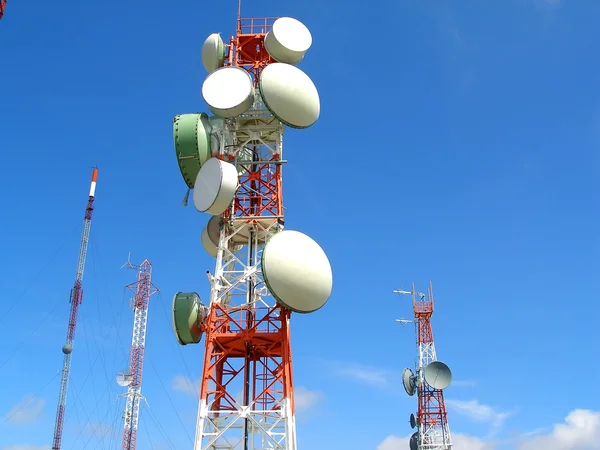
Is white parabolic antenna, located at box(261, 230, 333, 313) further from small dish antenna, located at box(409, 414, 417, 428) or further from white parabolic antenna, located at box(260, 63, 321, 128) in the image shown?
small dish antenna, located at box(409, 414, 417, 428)

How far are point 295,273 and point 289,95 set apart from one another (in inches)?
382

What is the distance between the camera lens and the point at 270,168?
35.0 m

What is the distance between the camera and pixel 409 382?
6919cm

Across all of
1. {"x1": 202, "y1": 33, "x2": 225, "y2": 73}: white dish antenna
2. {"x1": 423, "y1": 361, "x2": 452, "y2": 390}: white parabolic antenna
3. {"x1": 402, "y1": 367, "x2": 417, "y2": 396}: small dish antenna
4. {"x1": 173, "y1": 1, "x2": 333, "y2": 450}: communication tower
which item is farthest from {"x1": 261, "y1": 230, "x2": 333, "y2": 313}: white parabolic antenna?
{"x1": 402, "y1": 367, "x2": 417, "y2": 396}: small dish antenna

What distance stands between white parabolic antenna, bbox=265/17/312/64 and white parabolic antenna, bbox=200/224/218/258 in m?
10.5

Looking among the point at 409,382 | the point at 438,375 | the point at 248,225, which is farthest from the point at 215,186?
the point at 409,382

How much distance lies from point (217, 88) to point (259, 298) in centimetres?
1142

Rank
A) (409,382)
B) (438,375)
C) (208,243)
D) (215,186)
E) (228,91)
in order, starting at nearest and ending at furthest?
(215,186) → (228,91) → (208,243) → (438,375) → (409,382)

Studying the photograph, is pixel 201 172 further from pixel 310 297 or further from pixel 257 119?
pixel 310 297

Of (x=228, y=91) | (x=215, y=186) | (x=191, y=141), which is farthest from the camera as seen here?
(x=228, y=91)

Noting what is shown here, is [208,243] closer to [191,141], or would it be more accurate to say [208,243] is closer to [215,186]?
[215,186]

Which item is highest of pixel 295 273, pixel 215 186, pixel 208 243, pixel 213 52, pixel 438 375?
pixel 213 52

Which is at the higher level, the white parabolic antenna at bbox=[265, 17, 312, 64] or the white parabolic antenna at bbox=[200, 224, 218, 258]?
the white parabolic antenna at bbox=[265, 17, 312, 64]

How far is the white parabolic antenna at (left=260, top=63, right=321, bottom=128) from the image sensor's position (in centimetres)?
3244
